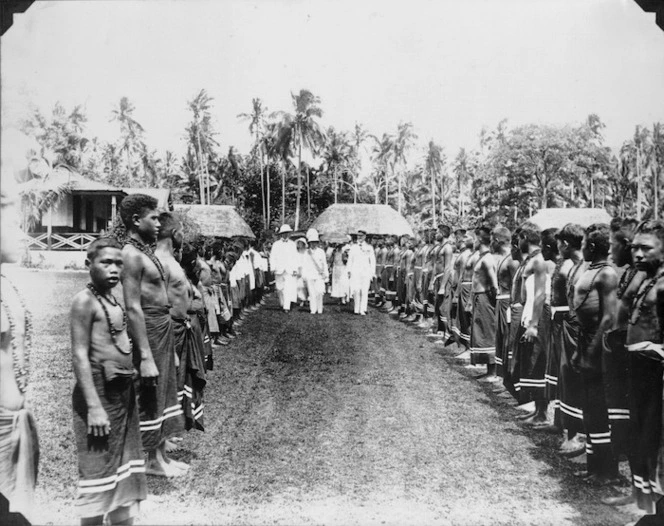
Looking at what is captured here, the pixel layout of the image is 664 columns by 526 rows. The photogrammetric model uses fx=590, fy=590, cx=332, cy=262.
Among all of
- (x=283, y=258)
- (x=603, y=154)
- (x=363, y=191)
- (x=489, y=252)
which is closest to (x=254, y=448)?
(x=489, y=252)

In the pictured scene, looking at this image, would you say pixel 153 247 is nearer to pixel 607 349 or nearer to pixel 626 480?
pixel 607 349

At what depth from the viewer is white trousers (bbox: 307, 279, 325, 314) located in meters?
15.7

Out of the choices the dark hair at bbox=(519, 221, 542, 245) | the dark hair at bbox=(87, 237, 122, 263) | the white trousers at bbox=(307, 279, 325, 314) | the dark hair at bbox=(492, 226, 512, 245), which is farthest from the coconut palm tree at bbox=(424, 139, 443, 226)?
the dark hair at bbox=(87, 237, 122, 263)

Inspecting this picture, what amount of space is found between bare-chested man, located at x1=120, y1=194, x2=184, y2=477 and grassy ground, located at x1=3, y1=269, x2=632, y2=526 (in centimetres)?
35

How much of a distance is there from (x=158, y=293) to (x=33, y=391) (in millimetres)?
2340

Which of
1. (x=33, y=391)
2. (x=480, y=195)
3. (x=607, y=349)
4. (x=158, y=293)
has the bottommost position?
(x=33, y=391)

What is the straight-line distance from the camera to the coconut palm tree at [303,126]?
6.51 m

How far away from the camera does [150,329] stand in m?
4.46

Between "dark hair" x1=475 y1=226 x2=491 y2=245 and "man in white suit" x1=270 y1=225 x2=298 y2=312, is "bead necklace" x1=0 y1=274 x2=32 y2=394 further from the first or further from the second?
"man in white suit" x1=270 y1=225 x2=298 y2=312

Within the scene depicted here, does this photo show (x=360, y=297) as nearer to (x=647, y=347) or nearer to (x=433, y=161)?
(x=647, y=347)

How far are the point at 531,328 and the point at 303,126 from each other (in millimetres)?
4357

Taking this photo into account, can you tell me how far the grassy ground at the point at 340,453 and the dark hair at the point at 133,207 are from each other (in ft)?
2.70

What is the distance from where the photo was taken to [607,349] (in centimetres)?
435

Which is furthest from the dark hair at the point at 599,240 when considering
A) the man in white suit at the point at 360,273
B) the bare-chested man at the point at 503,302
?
the man in white suit at the point at 360,273
